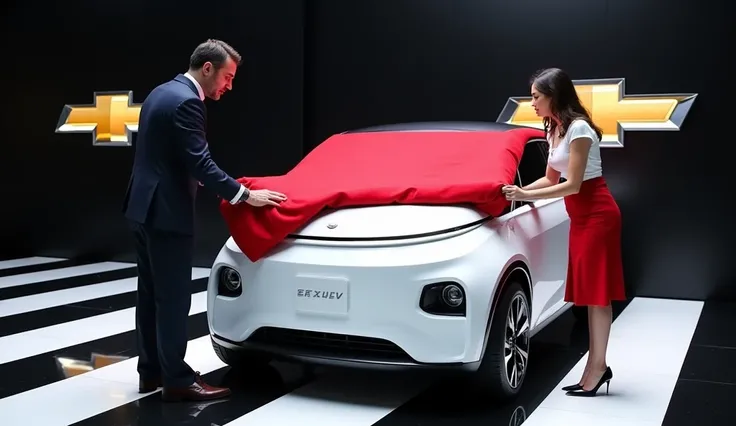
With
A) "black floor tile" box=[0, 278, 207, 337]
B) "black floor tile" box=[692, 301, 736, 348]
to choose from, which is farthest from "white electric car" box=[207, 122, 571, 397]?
"black floor tile" box=[0, 278, 207, 337]

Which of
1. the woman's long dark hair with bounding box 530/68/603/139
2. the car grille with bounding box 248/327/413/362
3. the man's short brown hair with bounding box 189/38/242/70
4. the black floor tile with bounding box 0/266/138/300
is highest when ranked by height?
the man's short brown hair with bounding box 189/38/242/70

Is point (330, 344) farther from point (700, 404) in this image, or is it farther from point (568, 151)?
point (700, 404)

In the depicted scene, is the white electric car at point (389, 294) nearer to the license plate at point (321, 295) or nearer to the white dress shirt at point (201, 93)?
the license plate at point (321, 295)

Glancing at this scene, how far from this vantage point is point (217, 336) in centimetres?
345

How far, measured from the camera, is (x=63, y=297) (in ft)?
19.9

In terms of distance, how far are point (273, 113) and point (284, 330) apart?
14.2 feet

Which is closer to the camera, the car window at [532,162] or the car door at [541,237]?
the car door at [541,237]

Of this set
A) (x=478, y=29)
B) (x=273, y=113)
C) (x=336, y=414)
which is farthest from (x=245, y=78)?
(x=336, y=414)

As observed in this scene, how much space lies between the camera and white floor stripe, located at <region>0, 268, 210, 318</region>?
5.61m

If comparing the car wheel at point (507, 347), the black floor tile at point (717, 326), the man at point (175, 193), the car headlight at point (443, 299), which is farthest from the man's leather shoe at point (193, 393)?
the black floor tile at point (717, 326)

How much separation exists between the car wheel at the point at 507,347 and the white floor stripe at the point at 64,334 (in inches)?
105

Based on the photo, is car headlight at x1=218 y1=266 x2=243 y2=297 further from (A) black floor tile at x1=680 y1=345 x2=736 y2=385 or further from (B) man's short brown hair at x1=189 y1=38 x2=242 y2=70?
(A) black floor tile at x1=680 y1=345 x2=736 y2=385

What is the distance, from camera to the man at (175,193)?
3.20m

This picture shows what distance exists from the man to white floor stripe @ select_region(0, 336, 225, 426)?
280 mm
